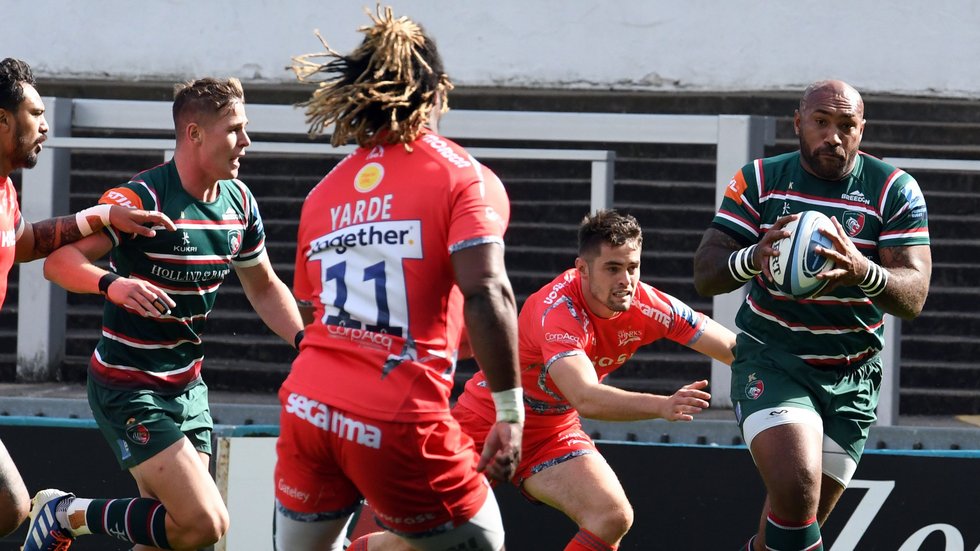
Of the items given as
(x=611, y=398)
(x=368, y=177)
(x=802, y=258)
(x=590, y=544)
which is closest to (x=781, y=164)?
(x=802, y=258)

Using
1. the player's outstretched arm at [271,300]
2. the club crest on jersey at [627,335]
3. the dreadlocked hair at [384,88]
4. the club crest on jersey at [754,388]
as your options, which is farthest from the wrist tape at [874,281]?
the player's outstretched arm at [271,300]

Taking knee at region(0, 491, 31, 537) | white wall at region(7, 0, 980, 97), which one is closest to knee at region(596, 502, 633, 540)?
knee at region(0, 491, 31, 537)

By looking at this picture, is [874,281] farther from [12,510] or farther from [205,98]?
[12,510]

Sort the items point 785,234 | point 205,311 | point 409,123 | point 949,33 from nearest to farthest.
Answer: point 409,123, point 785,234, point 205,311, point 949,33

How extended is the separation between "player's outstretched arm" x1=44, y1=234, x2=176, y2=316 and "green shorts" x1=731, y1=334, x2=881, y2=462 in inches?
89.5

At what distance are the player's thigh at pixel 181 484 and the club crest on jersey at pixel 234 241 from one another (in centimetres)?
83

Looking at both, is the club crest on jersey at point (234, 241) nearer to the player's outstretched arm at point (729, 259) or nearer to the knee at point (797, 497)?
the player's outstretched arm at point (729, 259)

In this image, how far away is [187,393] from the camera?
570 cm

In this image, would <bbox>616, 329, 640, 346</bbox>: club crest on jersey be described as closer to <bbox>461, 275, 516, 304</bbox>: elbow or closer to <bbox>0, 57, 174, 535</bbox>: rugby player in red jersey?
<bbox>0, 57, 174, 535</bbox>: rugby player in red jersey

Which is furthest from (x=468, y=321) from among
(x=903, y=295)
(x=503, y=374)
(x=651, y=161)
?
(x=651, y=161)

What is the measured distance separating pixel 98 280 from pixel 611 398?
202cm

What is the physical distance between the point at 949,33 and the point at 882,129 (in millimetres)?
1096

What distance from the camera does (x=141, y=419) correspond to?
17.9 ft

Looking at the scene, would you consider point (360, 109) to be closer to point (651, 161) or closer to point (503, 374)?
point (503, 374)
